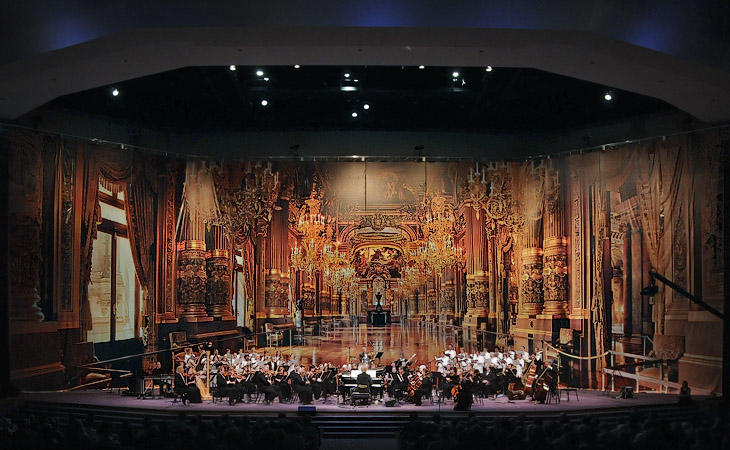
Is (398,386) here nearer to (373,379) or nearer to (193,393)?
(373,379)

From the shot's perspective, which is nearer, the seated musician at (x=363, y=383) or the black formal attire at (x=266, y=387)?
the seated musician at (x=363, y=383)

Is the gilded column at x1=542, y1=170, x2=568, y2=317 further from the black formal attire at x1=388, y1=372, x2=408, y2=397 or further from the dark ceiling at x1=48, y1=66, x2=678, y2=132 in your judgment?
the black formal attire at x1=388, y1=372, x2=408, y2=397

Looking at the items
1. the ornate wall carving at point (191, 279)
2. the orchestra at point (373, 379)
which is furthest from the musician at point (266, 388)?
the ornate wall carving at point (191, 279)

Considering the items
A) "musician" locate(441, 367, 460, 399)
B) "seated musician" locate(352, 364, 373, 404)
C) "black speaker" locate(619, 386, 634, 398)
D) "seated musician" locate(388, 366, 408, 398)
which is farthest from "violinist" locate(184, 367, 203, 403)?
"black speaker" locate(619, 386, 634, 398)

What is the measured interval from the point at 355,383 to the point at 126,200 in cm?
829

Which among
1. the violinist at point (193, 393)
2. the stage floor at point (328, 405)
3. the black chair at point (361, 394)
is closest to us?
the stage floor at point (328, 405)

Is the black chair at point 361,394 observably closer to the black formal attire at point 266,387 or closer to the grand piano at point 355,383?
the grand piano at point 355,383

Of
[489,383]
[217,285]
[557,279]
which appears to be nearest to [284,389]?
[217,285]

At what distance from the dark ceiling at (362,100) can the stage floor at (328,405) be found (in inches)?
294

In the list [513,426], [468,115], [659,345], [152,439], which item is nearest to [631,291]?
[659,345]

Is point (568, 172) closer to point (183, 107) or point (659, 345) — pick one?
point (659, 345)

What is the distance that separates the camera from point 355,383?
63.0 feet

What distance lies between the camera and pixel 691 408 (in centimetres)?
1738

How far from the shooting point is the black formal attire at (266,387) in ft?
62.1
